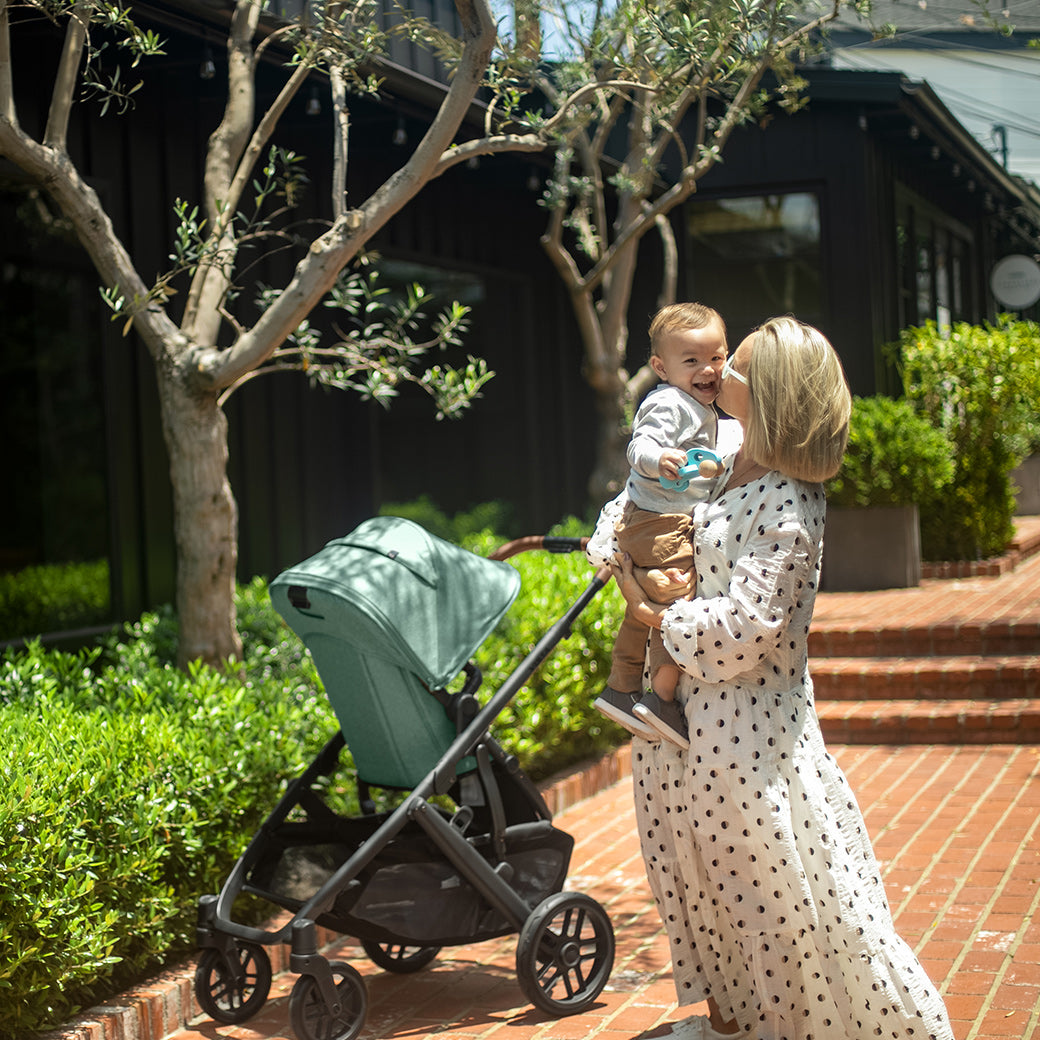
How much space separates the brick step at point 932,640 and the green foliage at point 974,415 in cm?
285

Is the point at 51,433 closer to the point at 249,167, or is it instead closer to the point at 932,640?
the point at 249,167

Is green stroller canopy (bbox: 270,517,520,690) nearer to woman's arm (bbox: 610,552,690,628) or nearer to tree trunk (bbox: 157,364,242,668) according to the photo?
woman's arm (bbox: 610,552,690,628)

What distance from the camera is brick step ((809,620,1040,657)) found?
799 centimetres

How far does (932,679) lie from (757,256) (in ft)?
18.7

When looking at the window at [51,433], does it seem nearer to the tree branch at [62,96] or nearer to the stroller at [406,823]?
the tree branch at [62,96]

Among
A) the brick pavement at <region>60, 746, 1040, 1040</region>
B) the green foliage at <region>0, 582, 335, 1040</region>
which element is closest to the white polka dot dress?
the brick pavement at <region>60, 746, 1040, 1040</region>

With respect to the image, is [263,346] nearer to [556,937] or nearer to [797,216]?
[556,937]

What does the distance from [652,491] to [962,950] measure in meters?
1.98

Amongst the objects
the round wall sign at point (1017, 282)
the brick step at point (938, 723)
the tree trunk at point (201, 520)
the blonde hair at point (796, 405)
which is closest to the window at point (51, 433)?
the tree trunk at point (201, 520)

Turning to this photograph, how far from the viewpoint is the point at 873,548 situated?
33.1 feet

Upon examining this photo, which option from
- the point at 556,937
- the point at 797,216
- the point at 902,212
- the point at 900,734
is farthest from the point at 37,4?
the point at 902,212

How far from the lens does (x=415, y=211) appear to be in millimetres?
10039

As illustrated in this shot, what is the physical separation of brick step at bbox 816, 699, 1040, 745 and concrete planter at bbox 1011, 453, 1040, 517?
8.73m

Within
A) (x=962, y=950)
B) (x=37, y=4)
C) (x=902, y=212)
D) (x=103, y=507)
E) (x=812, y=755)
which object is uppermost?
(x=902, y=212)
